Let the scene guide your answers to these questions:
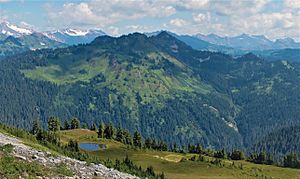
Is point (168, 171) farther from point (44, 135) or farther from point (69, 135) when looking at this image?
point (69, 135)

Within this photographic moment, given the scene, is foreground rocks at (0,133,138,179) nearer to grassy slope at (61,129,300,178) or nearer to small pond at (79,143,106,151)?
grassy slope at (61,129,300,178)

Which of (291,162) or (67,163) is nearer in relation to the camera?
(67,163)

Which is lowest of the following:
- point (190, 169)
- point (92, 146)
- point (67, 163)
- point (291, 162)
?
point (291, 162)

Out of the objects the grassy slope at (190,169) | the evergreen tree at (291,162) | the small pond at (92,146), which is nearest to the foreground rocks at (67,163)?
the grassy slope at (190,169)

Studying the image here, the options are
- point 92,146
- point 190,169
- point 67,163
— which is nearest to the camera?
point 67,163

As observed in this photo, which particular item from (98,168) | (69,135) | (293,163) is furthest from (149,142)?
(98,168)

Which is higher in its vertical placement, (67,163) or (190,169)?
(67,163)

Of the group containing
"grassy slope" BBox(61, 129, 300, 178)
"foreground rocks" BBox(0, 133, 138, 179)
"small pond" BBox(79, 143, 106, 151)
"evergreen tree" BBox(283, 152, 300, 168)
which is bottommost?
"evergreen tree" BBox(283, 152, 300, 168)

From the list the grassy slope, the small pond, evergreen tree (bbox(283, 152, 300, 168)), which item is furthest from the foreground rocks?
evergreen tree (bbox(283, 152, 300, 168))

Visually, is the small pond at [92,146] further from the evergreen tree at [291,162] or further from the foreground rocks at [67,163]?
the foreground rocks at [67,163]

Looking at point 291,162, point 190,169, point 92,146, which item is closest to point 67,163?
point 190,169

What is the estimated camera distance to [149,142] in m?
195

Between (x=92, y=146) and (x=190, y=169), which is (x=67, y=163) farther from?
(x=92, y=146)

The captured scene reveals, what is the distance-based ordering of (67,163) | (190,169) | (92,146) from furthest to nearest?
(92,146), (190,169), (67,163)
